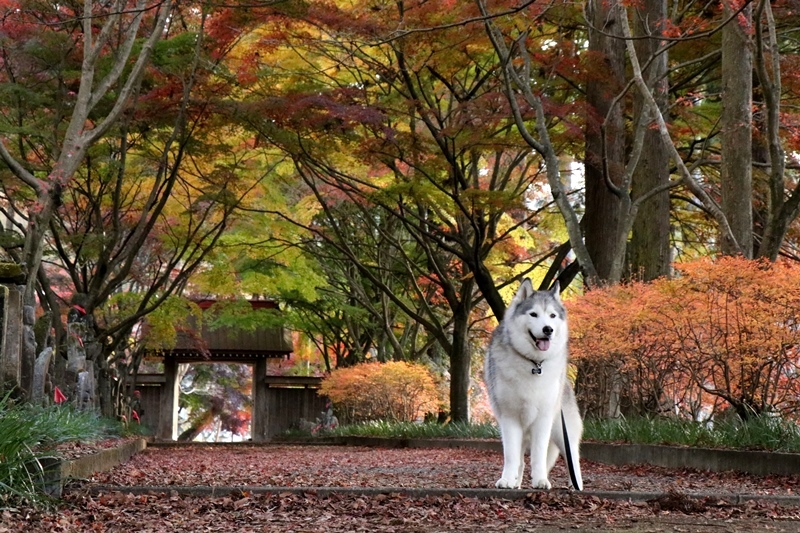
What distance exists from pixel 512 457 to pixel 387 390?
15928 mm

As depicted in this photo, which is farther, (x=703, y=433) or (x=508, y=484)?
(x=703, y=433)

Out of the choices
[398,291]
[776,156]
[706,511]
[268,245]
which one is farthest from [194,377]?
[706,511]

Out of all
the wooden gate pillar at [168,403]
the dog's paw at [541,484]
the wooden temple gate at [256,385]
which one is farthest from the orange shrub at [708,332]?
the wooden gate pillar at [168,403]

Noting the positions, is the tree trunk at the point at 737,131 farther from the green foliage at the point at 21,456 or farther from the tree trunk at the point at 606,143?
the green foliage at the point at 21,456

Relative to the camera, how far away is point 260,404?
3231 cm

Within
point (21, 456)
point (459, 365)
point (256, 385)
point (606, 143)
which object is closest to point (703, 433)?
point (21, 456)

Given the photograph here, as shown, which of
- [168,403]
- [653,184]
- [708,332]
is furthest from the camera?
[168,403]

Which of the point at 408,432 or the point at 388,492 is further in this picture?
the point at 408,432

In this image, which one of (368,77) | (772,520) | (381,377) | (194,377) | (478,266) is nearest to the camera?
(772,520)

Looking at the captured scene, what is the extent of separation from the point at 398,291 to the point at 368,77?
29.3ft

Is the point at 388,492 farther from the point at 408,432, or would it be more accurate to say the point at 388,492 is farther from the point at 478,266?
the point at 408,432

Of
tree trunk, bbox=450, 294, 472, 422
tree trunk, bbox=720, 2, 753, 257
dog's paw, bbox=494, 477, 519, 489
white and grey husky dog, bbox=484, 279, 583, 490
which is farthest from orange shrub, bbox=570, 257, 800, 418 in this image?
tree trunk, bbox=450, 294, 472, 422

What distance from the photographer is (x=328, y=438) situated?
2405 centimetres

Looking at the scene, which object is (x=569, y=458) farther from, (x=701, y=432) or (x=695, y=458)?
(x=701, y=432)
